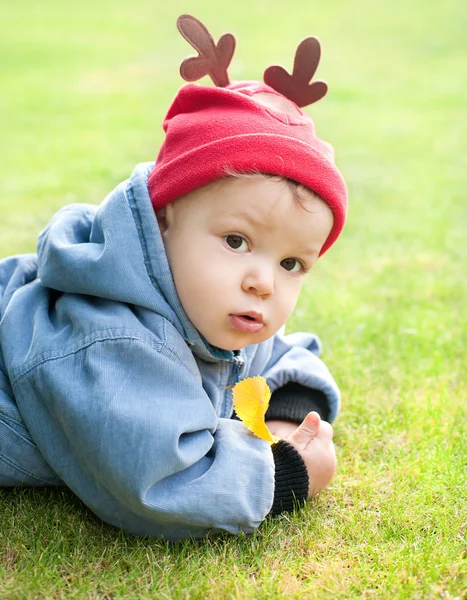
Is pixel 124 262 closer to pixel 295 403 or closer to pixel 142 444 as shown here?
pixel 142 444

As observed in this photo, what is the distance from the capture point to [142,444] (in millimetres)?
1881

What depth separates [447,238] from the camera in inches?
192

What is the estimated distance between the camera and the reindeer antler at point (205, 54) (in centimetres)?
230

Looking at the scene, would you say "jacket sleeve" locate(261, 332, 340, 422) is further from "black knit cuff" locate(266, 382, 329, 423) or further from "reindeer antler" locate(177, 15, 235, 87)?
"reindeer antler" locate(177, 15, 235, 87)

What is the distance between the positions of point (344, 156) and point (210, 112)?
5.18 m

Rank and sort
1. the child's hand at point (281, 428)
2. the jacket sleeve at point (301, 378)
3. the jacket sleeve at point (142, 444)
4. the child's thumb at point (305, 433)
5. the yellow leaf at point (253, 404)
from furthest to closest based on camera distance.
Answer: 1. the jacket sleeve at point (301, 378)
2. the child's hand at point (281, 428)
3. the child's thumb at point (305, 433)
4. the yellow leaf at point (253, 404)
5. the jacket sleeve at point (142, 444)

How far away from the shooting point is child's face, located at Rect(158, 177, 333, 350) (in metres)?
2.08

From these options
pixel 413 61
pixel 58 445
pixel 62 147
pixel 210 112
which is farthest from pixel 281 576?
pixel 413 61

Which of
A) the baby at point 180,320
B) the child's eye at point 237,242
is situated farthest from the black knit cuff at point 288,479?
the child's eye at point 237,242

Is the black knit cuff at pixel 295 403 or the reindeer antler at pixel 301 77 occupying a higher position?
the reindeer antler at pixel 301 77

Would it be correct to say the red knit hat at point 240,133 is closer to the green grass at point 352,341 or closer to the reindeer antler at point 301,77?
the reindeer antler at point 301,77

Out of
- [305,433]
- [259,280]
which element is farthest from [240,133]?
[305,433]

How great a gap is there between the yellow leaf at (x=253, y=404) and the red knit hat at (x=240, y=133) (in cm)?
48

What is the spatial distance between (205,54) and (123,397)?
107cm
